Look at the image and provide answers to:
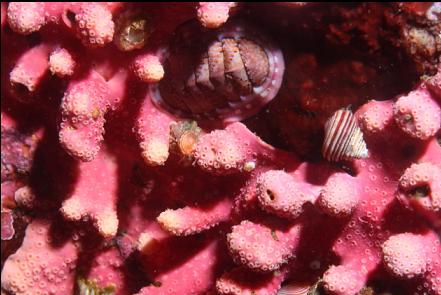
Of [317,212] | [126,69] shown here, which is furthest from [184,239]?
[126,69]

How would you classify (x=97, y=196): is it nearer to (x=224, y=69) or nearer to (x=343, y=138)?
(x=224, y=69)

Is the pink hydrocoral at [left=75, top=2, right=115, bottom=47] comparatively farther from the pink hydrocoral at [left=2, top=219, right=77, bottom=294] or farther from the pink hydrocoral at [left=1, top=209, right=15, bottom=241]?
the pink hydrocoral at [left=1, top=209, right=15, bottom=241]

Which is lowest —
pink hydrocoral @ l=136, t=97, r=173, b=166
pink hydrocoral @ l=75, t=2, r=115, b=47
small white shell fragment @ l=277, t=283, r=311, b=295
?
small white shell fragment @ l=277, t=283, r=311, b=295

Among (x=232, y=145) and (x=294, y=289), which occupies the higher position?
(x=232, y=145)

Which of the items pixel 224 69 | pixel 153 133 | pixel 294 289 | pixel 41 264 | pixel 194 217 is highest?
pixel 224 69

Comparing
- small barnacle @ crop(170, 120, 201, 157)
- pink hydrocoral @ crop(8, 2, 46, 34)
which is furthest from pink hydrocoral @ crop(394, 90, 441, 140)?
pink hydrocoral @ crop(8, 2, 46, 34)

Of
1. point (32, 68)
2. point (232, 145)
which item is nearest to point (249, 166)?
point (232, 145)

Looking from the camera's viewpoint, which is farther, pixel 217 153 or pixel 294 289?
pixel 294 289

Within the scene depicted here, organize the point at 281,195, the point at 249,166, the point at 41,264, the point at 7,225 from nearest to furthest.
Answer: the point at 281,195, the point at 249,166, the point at 41,264, the point at 7,225

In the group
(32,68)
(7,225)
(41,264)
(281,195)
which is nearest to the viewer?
(281,195)
